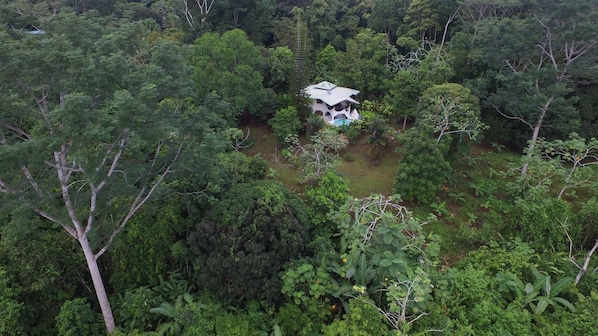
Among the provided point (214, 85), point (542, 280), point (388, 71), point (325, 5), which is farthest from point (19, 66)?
point (325, 5)

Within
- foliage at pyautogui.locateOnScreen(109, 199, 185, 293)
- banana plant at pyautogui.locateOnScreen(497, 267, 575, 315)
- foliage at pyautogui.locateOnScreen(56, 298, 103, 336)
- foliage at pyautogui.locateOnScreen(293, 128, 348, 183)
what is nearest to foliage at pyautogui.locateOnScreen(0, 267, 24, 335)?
foliage at pyautogui.locateOnScreen(56, 298, 103, 336)

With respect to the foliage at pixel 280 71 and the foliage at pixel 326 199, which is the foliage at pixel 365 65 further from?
the foliage at pixel 326 199

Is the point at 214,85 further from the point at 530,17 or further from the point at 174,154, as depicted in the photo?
the point at 530,17

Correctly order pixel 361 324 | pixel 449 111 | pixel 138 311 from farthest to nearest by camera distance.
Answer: pixel 449 111 < pixel 138 311 < pixel 361 324

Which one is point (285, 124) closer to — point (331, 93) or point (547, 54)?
point (331, 93)

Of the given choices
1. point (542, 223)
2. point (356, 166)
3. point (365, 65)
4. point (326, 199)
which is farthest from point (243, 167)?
point (365, 65)
